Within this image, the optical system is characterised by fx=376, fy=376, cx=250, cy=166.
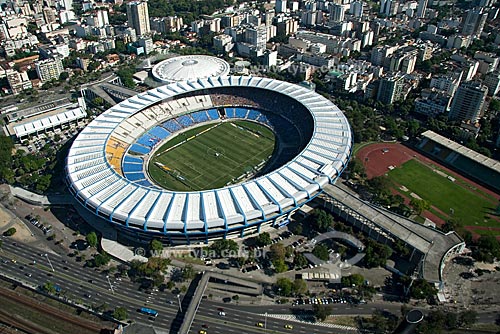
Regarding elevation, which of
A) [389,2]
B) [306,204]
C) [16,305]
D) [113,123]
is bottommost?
[16,305]

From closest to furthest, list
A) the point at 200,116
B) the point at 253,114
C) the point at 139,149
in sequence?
1. the point at 139,149
2. the point at 200,116
3. the point at 253,114

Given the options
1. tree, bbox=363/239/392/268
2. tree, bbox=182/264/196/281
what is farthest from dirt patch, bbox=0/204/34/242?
tree, bbox=363/239/392/268

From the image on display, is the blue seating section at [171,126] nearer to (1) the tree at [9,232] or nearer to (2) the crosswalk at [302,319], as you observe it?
(1) the tree at [9,232]

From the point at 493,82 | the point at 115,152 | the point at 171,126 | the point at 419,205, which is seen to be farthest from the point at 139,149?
the point at 493,82

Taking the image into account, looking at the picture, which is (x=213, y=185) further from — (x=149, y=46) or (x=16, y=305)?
(x=149, y=46)

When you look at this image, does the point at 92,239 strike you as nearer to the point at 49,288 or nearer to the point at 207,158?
the point at 49,288

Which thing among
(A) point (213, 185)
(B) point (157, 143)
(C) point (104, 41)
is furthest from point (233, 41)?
(A) point (213, 185)
